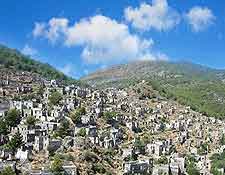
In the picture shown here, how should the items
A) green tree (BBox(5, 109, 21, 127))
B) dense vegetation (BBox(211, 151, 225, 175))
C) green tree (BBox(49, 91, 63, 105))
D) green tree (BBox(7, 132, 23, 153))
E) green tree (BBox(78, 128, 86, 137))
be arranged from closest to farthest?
green tree (BBox(7, 132, 23, 153)) < green tree (BBox(5, 109, 21, 127)) < green tree (BBox(78, 128, 86, 137)) < dense vegetation (BBox(211, 151, 225, 175)) < green tree (BBox(49, 91, 63, 105))

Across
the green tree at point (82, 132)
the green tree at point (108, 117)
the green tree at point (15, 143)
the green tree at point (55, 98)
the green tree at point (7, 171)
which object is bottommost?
the green tree at point (7, 171)

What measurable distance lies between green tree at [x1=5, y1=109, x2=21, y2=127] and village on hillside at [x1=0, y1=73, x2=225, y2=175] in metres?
0.10

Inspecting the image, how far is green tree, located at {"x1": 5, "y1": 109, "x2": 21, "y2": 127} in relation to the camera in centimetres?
5150

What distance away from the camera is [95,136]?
5231cm

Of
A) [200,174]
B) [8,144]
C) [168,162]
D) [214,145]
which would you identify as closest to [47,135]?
[8,144]

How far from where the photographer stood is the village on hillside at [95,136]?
44.9 meters

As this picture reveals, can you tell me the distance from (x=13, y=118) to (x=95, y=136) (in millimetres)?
8188

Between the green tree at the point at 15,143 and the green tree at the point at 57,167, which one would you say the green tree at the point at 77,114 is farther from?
the green tree at the point at 57,167

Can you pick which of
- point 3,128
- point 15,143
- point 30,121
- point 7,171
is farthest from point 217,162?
point 7,171

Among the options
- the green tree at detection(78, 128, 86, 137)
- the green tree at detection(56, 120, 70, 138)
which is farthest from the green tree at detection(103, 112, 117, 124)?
the green tree at detection(78, 128, 86, 137)

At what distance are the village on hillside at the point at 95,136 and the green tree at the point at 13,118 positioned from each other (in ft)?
0.33

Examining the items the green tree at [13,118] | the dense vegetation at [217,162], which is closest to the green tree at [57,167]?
the green tree at [13,118]

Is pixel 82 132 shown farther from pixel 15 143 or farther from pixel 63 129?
pixel 15 143

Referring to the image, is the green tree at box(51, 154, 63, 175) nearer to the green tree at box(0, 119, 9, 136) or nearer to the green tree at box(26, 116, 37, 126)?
the green tree at box(0, 119, 9, 136)
